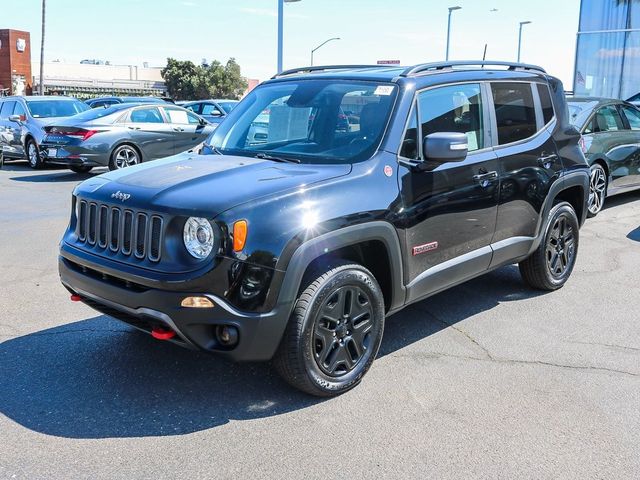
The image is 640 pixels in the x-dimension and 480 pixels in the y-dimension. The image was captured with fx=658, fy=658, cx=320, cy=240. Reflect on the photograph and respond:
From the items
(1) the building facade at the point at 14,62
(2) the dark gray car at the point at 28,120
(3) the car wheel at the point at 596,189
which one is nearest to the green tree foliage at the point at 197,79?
(1) the building facade at the point at 14,62

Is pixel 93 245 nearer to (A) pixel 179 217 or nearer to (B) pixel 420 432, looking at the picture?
(A) pixel 179 217

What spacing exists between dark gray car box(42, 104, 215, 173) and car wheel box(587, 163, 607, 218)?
7.14 metres

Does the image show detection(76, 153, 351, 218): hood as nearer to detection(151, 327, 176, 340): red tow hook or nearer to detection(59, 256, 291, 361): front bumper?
detection(59, 256, 291, 361): front bumper

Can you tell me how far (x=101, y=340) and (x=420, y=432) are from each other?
2.43 meters

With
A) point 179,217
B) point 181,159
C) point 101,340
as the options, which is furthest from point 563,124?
point 101,340

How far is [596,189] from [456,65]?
559 cm

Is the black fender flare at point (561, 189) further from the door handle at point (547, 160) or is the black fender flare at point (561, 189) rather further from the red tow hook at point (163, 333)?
the red tow hook at point (163, 333)

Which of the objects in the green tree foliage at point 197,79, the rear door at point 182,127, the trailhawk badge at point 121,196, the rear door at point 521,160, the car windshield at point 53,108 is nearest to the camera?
the trailhawk badge at point 121,196

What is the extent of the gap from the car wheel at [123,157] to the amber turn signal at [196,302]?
35.7 feet

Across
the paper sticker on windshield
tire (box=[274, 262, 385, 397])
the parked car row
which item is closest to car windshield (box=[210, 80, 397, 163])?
the paper sticker on windshield

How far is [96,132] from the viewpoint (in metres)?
13.5

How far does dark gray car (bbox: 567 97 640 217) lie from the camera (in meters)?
9.34

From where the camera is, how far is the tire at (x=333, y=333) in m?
3.61

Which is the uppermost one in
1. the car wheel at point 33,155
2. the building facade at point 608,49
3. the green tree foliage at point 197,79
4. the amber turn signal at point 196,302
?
the green tree foliage at point 197,79
